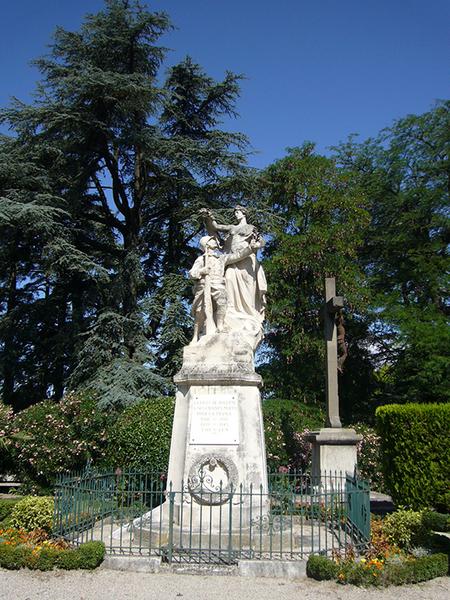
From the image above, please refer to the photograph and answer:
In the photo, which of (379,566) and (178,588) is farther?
(379,566)

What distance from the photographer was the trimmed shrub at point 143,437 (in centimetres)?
1198

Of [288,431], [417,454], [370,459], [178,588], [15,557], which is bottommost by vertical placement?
[178,588]

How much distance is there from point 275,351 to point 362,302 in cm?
385

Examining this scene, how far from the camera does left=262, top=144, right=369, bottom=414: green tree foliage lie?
19.3 meters

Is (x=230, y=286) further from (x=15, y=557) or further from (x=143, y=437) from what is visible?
(x=143, y=437)

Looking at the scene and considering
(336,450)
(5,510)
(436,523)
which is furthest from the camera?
(336,450)

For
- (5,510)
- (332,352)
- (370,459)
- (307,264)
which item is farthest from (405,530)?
Result: (307,264)

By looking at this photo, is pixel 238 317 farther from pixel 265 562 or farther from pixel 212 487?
pixel 265 562

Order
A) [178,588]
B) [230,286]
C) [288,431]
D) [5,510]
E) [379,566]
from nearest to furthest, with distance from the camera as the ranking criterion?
[178,588] < [379,566] < [230,286] < [5,510] < [288,431]

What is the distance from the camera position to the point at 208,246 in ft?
29.4

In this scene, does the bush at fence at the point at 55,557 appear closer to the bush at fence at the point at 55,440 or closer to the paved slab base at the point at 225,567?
the paved slab base at the point at 225,567

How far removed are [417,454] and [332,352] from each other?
10.00 ft

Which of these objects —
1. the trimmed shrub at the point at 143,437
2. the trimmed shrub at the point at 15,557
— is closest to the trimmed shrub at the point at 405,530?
the trimmed shrub at the point at 15,557

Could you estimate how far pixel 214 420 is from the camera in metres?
7.72
